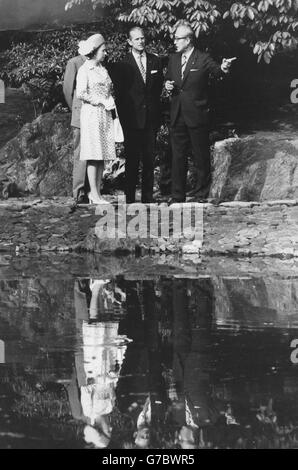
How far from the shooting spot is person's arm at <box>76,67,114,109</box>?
50.8ft

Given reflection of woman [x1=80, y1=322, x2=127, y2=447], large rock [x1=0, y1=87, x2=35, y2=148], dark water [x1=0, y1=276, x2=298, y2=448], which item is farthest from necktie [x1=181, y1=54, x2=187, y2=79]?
reflection of woman [x1=80, y1=322, x2=127, y2=447]

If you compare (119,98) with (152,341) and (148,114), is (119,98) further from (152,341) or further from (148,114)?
(152,341)

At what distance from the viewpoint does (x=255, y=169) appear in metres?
17.4

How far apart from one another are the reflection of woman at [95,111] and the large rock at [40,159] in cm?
353

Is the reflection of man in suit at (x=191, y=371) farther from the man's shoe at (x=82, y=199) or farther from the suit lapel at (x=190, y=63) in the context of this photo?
the man's shoe at (x=82, y=199)

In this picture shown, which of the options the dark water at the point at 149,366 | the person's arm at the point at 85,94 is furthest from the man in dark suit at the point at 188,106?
the dark water at the point at 149,366

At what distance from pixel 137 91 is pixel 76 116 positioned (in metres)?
0.81

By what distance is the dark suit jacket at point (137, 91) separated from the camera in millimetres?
15711

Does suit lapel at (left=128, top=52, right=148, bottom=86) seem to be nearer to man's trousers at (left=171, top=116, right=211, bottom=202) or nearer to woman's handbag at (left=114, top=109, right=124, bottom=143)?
woman's handbag at (left=114, top=109, right=124, bottom=143)

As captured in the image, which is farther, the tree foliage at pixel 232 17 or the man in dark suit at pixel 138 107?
the tree foliage at pixel 232 17

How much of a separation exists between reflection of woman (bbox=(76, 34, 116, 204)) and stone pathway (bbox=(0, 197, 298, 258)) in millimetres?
577

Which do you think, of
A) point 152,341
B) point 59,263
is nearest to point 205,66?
point 59,263

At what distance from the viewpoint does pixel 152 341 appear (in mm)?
8211

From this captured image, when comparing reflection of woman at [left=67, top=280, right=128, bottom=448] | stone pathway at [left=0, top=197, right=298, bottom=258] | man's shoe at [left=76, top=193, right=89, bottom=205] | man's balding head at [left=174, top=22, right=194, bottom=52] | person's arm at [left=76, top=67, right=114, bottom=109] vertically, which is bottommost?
stone pathway at [left=0, top=197, right=298, bottom=258]
